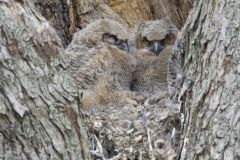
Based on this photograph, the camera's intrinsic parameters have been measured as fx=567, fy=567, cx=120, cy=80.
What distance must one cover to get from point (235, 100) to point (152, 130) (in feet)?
3.89

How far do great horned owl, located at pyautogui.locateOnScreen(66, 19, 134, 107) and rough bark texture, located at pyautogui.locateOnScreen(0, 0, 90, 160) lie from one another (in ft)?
4.74

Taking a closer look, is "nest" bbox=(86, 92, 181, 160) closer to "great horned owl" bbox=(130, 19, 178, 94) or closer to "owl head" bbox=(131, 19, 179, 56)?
"great horned owl" bbox=(130, 19, 178, 94)

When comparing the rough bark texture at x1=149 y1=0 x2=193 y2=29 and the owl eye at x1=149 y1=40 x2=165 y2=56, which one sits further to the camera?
the rough bark texture at x1=149 y1=0 x2=193 y2=29

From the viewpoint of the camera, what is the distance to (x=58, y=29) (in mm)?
4922

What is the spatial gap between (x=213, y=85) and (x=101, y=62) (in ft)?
5.46

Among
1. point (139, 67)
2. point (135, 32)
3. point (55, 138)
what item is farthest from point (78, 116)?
point (135, 32)

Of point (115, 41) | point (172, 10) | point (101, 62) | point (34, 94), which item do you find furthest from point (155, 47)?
point (34, 94)

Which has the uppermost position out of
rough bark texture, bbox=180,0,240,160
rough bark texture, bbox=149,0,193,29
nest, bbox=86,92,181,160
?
rough bark texture, bbox=149,0,193,29

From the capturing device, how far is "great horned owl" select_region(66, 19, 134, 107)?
13.1 feet

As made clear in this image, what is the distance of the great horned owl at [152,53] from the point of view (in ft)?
14.2

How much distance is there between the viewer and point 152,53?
4559 millimetres

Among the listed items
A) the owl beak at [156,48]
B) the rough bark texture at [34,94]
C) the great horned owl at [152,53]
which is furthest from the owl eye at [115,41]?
the rough bark texture at [34,94]

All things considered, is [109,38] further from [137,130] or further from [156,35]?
[137,130]

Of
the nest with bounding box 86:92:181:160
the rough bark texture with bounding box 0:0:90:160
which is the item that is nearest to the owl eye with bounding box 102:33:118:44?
the nest with bounding box 86:92:181:160
